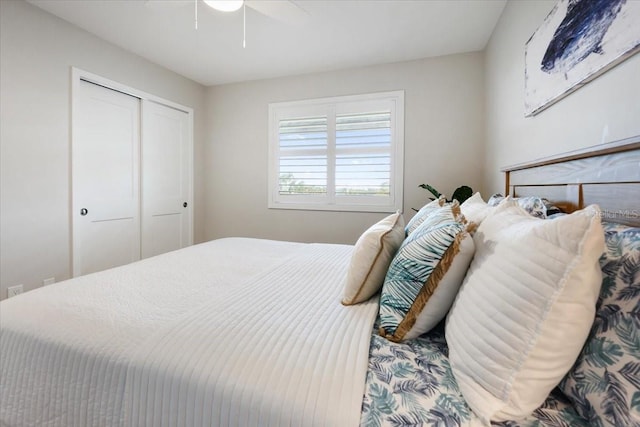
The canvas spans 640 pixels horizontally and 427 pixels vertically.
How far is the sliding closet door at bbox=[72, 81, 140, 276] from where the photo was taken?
2.71 m

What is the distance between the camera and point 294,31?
8.76 feet

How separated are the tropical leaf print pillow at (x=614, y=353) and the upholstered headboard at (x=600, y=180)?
0.27m

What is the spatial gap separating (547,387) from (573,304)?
0.18 meters

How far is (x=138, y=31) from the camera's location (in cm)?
271

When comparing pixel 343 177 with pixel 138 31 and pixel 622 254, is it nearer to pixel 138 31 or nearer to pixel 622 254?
pixel 138 31

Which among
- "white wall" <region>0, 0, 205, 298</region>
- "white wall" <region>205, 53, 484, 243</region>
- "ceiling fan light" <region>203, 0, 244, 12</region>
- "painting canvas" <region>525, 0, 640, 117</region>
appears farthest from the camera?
"white wall" <region>205, 53, 484, 243</region>

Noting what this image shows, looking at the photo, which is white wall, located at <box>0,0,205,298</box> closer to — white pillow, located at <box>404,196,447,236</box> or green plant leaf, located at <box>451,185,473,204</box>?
white pillow, located at <box>404,196,447,236</box>

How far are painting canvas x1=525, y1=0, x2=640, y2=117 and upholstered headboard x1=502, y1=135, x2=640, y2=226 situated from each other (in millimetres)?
343

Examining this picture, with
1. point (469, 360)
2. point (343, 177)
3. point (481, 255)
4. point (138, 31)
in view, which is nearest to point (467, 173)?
point (343, 177)

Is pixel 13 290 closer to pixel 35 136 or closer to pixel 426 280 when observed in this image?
pixel 35 136

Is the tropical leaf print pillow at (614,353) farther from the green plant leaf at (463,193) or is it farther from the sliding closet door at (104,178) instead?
the sliding closet door at (104,178)

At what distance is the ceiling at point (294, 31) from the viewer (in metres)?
2.33

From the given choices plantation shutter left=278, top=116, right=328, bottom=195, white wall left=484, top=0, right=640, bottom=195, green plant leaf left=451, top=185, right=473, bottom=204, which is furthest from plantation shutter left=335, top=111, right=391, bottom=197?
white wall left=484, top=0, right=640, bottom=195

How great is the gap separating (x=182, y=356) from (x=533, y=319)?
2.78ft
